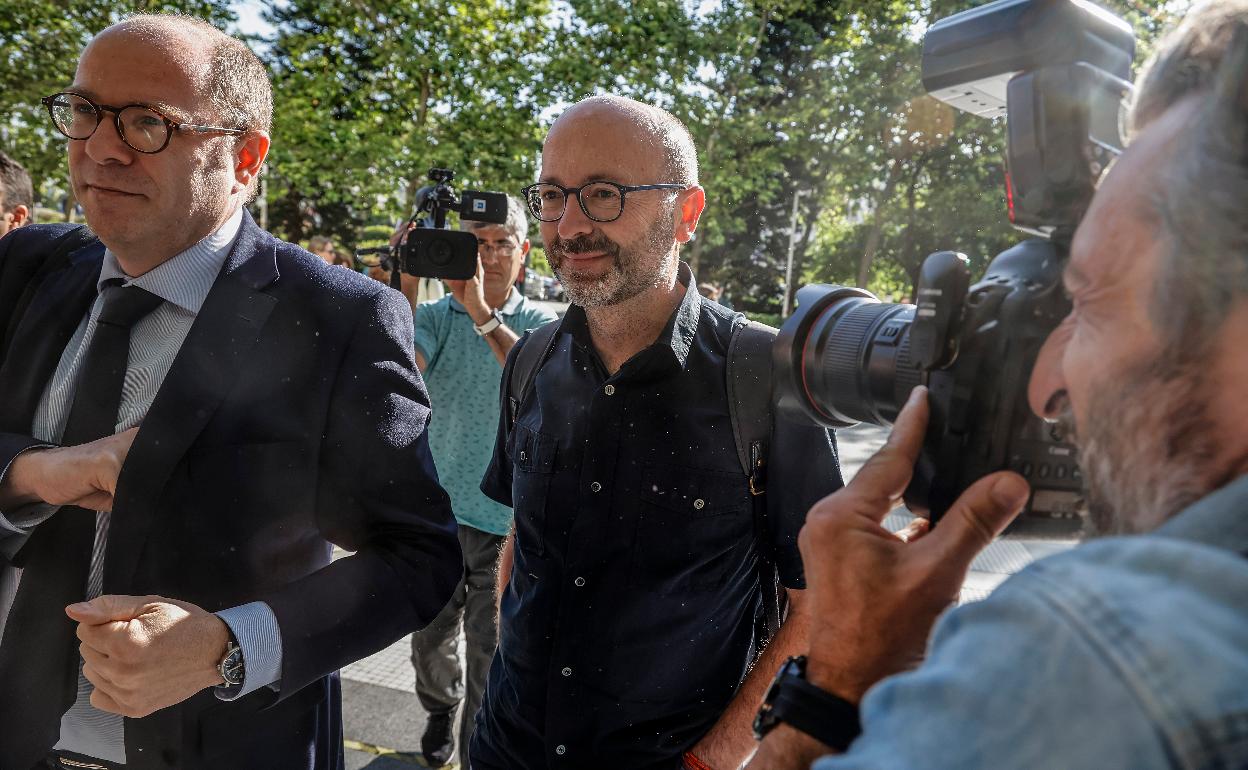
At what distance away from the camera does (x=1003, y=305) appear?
0.94 meters

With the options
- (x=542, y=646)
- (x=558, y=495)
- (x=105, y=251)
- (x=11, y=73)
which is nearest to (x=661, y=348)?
(x=558, y=495)

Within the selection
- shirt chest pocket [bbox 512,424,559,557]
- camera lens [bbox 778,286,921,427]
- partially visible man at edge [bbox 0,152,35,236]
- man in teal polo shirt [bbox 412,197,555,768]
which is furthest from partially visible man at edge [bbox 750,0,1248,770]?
partially visible man at edge [bbox 0,152,35,236]

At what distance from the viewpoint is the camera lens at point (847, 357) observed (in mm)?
1131

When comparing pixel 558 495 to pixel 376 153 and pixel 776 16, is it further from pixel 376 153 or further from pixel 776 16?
pixel 776 16

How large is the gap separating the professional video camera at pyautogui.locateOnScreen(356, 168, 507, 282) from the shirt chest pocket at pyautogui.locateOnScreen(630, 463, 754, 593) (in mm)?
1961

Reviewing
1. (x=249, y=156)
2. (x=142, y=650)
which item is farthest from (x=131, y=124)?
(x=142, y=650)

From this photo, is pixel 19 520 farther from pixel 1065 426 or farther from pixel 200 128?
pixel 1065 426

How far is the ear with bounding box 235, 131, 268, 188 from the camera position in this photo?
73.9 inches

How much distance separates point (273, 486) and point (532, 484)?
0.61 metres

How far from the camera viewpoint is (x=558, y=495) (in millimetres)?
1998

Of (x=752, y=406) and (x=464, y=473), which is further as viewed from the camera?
(x=464, y=473)

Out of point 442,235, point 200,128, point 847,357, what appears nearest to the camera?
point 847,357

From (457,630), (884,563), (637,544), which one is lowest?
(457,630)

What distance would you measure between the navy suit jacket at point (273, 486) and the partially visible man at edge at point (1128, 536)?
104 centimetres
